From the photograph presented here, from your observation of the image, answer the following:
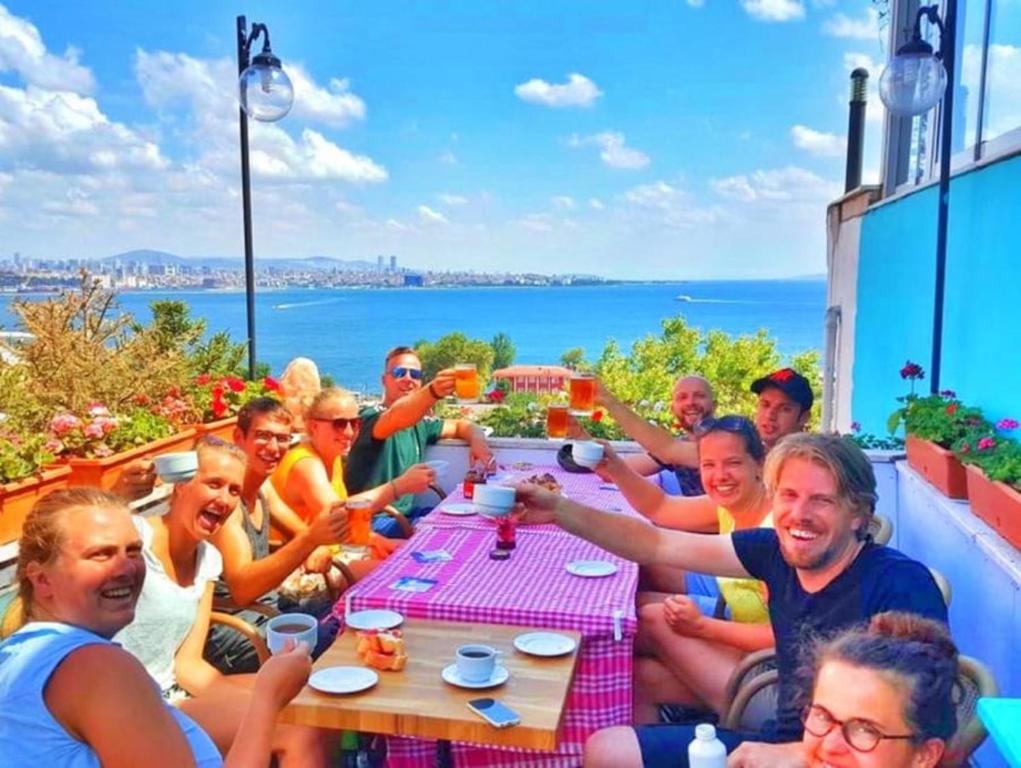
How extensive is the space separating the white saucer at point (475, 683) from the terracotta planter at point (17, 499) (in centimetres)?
205

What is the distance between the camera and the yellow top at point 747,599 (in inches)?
93.5

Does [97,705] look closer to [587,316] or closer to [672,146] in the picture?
[672,146]

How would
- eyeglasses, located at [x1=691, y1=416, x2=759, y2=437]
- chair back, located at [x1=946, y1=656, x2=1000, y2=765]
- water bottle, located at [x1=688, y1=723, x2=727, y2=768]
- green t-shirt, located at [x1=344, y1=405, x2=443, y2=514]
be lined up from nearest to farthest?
water bottle, located at [x1=688, y1=723, x2=727, y2=768] < chair back, located at [x1=946, y1=656, x2=1000, y2=765] < eyeglasses, located at [x1=691, y1=416, x2=759, y2=437] < green t-shirt, located at [x1=344, y1=405, x2=443, y2=514]

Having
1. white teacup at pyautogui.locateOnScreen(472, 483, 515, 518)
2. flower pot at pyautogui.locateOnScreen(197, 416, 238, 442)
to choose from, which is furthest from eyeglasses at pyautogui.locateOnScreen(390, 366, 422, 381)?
white teacup at pyautogui.locateOnScreen(472, 483, 515, 518)

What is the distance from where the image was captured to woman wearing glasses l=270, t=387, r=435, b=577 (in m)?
3.07

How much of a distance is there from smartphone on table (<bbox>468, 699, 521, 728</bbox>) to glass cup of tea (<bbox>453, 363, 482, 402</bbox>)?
79.3 inches

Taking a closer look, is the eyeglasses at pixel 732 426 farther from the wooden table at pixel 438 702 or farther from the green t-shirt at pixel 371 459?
the green t-shirt at pixel 371 459

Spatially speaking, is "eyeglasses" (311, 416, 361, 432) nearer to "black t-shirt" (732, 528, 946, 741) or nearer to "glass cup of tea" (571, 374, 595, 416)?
"glass cup of tea" (571, 374, 595, 416)

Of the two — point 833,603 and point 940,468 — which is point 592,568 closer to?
point 833,603

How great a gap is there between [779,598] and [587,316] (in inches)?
4015

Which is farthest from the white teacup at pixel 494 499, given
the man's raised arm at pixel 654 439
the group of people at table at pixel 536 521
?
the man's raised arm at pixel 654 439

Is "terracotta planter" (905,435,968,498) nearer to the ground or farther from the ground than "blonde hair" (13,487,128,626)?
nearer to the ground

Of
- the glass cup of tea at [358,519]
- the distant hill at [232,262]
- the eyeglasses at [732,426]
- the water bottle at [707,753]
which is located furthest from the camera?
the distant hill at [232,262]

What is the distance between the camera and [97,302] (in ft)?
18.2
